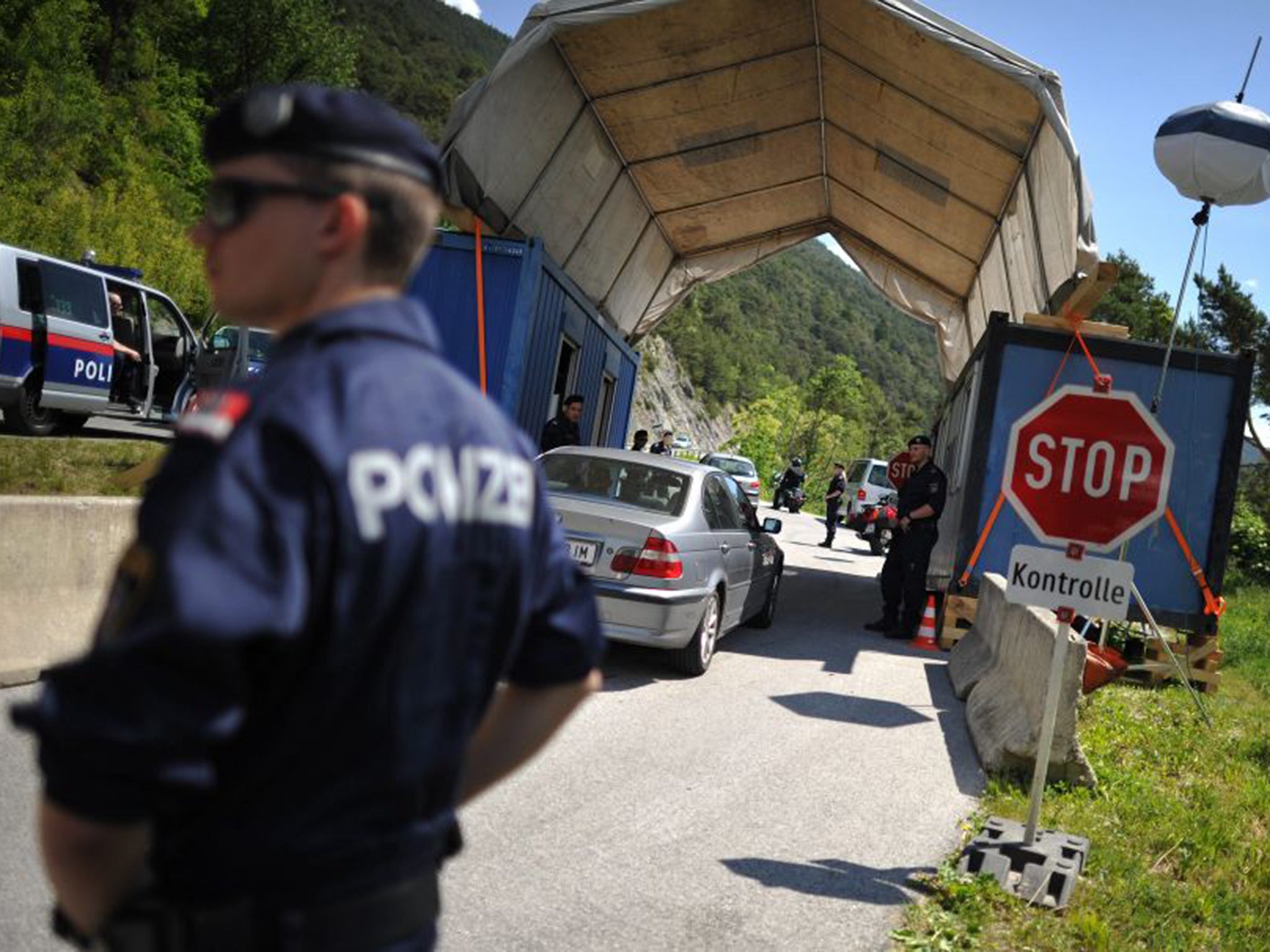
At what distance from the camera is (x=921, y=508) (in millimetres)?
11844

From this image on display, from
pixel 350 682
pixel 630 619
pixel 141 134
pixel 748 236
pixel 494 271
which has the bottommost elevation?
pixel 630 619

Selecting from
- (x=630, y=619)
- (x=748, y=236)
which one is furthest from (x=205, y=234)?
(x=748, y=236)

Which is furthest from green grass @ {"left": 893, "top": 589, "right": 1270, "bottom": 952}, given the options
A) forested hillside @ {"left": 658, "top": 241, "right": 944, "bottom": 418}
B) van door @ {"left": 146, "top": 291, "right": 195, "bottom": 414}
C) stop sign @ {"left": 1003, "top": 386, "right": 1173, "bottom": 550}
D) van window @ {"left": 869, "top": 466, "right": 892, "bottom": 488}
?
forested hillside @ {"left": 658, "top": 241, "right": 944, "bottom": 418}

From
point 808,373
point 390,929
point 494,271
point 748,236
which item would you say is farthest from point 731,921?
point 808,373

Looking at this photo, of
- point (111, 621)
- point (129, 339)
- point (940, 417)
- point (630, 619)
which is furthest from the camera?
point (940, 417)

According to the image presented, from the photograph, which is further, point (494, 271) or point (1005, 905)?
point (494, 271)

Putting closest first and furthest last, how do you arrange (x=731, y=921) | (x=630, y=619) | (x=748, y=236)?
(x=731, y=921), (x=630, y=619), (x=748, y=236)

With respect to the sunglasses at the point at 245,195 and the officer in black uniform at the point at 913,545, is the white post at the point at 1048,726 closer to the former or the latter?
the sunglasses at the point at 245,195

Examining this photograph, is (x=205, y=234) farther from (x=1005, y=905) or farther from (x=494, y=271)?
(x=494, y=271)

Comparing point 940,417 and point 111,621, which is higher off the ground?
point 940,417

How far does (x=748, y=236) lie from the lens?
19.6m

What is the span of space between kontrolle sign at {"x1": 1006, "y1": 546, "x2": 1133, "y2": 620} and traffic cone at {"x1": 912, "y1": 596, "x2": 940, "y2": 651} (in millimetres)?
6745

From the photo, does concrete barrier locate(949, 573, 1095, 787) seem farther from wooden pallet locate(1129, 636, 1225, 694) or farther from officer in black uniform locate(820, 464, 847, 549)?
officer in black uniform locate(820, 464, 847, 549)

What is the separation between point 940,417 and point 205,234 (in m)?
21.7
